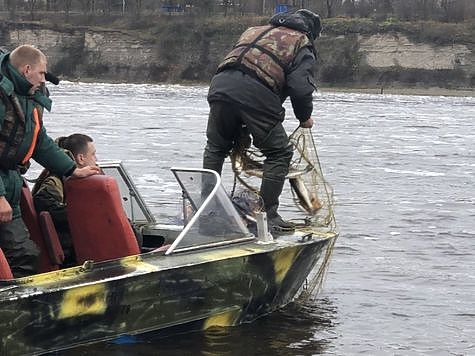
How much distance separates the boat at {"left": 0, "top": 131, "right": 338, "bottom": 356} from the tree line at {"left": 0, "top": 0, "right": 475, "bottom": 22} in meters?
Answer: 80.4

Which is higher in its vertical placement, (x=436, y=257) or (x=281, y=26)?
(x=281, y=26)

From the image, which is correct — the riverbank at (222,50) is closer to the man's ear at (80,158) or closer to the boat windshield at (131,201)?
the boat windshield at (131,201)

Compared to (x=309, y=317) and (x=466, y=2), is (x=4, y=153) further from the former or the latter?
(x=466, y=2)

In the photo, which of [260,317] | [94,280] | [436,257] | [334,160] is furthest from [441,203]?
[94,280]

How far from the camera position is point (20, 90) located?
6.14 m

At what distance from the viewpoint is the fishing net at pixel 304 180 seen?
8.36m

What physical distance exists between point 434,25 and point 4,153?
75936 millimetres

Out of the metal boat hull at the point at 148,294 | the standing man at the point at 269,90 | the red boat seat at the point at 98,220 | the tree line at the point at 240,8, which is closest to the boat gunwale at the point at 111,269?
the metal boat hull at the point at 148,294

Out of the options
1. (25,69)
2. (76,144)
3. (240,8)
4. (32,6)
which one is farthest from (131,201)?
(240,8)

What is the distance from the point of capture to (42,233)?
656 cm

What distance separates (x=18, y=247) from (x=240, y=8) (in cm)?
9296

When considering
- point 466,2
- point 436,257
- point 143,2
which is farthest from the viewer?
point 143,2

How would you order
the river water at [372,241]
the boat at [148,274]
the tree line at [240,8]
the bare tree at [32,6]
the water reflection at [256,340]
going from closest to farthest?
the boat at [148,274] < the water reflection at [256,340] < the river water at [372,241] < the tree line at [240,8] < the bare tree at [32,6]

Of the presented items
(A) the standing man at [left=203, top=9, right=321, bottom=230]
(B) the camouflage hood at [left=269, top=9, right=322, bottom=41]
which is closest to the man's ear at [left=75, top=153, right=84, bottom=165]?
(A) the standing man at [left=203, top=9, right=321, bottom=230]
